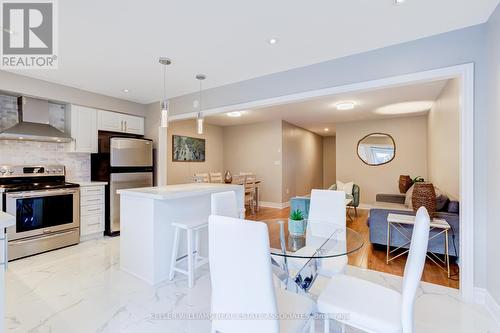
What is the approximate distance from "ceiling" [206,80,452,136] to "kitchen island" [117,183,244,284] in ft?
8.02

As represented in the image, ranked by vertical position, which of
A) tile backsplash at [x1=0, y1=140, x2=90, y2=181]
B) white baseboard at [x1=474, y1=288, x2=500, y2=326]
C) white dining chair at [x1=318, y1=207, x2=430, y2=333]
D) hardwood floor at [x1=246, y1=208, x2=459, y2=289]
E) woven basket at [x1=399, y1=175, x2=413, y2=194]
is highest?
tile backsplash at [x1=0, y1=140, x2=90, y2=181]

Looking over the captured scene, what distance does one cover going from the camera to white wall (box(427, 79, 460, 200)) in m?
3.17

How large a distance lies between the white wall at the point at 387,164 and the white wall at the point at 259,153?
1.92 metres

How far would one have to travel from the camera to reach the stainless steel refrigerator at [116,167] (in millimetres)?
4070

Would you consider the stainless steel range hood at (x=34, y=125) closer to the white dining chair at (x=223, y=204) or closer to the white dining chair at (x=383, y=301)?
the white dining chair at (x=223, y=204)

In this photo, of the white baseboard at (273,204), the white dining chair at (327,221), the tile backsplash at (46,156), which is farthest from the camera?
the white baseboard at (273,204)

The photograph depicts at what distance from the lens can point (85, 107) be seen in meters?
4.07

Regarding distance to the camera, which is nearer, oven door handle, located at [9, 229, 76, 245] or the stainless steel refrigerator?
oven door handle, located at [9, 229, 76, 245]

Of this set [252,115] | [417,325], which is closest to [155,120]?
[252,115]

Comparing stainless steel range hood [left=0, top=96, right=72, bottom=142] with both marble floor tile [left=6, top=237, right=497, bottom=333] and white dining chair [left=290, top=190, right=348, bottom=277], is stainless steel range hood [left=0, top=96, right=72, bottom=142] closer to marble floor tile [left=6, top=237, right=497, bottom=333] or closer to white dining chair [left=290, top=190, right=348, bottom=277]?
marble floor tile [left=6, top=237, right=497, bottom=333]

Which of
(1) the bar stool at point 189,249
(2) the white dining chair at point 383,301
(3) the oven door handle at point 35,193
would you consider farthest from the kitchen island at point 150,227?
(2) the white dining chair at point 383,301

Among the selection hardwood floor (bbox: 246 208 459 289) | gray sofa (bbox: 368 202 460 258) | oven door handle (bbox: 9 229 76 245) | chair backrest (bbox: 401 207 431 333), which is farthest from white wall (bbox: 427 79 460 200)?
oven door handle (bbox: 9 229 76 245)

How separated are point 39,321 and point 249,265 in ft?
6.55

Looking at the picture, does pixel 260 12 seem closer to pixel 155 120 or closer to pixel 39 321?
pixel 39 321
